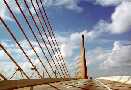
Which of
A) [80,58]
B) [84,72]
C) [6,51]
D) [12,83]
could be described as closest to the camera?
[12,83]

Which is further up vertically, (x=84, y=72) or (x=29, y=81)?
(x=84, y=72)

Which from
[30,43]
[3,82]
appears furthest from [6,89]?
[30,43]

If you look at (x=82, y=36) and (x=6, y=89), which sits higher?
(x=82, y=36)

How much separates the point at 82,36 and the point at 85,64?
1070cm

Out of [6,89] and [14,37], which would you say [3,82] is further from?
[14,37]

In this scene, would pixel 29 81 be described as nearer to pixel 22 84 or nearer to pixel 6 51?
pixel 22 84

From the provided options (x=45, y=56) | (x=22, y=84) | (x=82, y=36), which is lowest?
(x=22, y=84)

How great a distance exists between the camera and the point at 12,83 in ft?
21.0

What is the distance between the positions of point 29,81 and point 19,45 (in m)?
11.7

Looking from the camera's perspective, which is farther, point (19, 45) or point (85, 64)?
point (85, 64)

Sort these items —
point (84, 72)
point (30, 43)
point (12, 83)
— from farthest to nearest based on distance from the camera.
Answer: point (84, 72) < point (30, 43) < point (12, 83)

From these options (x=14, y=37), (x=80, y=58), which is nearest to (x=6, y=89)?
(x=14, y=37)

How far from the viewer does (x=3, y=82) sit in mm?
5602

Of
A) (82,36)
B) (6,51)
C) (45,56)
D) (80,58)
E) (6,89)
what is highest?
(82,36)
